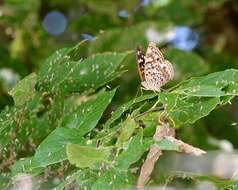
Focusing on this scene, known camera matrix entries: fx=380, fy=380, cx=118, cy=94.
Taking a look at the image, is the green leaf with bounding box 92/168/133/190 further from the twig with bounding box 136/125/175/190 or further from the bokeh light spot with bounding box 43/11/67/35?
the bokeh light spot with bounding box 43/11/67/35

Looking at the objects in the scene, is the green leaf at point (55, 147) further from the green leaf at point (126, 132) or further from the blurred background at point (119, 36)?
the blurred background at point (119, 36)

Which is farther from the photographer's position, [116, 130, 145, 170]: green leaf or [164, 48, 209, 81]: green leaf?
[164, 48, 209, 81]: green leaf

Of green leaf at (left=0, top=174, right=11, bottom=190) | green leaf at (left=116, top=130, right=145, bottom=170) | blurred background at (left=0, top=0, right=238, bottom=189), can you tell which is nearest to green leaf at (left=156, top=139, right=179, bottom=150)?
green leaf at (left=116, top=130, right=145, bottom=170)

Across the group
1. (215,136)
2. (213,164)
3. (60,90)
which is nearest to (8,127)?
(60,90)

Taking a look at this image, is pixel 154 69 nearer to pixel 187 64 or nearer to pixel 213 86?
pixel 213 86

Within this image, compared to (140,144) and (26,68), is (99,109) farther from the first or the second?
(26,68)

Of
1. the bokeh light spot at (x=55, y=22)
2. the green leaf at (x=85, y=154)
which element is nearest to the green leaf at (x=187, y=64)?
the bokeh light spot at (x=55, y=22)

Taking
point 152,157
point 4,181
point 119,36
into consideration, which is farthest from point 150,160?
point 119,36
